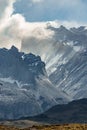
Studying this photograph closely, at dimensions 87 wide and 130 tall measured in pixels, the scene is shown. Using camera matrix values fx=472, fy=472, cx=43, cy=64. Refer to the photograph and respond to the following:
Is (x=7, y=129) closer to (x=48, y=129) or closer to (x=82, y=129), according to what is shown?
(x=48, y=129)

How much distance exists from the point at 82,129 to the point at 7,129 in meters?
12.1

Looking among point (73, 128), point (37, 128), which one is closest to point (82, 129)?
point (73, 128)

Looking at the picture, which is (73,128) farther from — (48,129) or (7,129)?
(7,129)

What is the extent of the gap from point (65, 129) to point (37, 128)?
5.55 metres

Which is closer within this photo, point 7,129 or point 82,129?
point 82,129

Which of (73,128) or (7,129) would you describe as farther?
(7,129)

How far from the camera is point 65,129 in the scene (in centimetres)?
6700

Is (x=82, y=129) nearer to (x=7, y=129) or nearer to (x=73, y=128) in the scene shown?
(x=73, y=128)

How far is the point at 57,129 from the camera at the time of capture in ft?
221

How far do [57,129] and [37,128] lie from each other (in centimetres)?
446

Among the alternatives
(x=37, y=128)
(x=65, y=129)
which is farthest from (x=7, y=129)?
(x=65, y=129)

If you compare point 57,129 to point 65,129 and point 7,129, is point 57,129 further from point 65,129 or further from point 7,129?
point 7,129

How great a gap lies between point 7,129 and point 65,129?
9909mm

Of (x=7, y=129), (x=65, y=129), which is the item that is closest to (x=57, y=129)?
(x=65, y=129)
